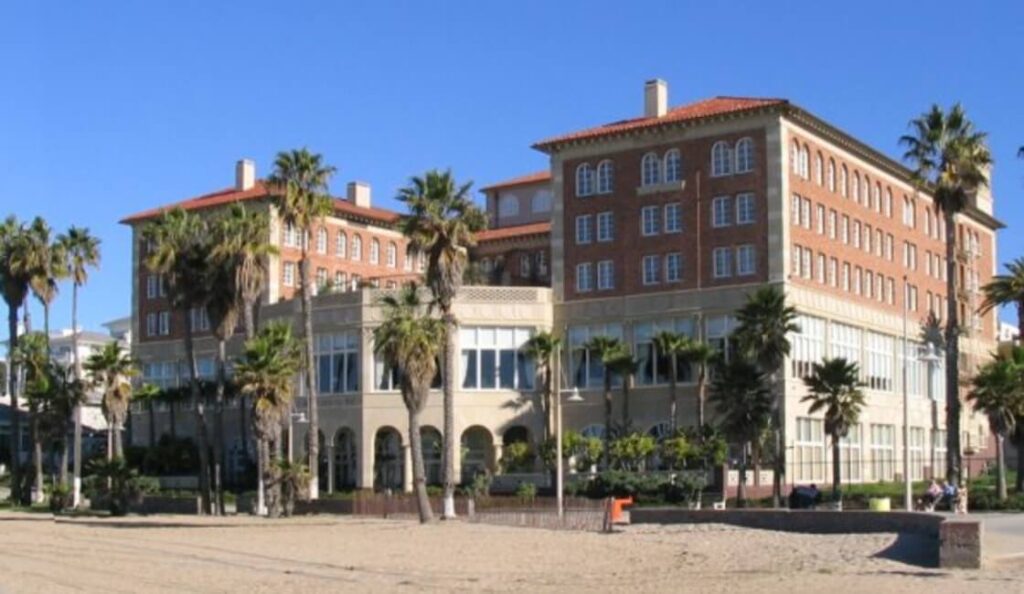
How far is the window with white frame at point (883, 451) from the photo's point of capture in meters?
80.4

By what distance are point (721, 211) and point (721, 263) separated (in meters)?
2.56

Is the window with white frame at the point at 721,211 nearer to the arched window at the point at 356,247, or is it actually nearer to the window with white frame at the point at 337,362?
the window with white frame at the point at 337,362

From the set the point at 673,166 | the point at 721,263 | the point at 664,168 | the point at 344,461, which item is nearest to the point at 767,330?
the point at 721,263

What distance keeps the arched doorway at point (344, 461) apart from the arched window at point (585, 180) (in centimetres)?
1713

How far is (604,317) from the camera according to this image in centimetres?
7869

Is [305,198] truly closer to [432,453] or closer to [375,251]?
[432,453]

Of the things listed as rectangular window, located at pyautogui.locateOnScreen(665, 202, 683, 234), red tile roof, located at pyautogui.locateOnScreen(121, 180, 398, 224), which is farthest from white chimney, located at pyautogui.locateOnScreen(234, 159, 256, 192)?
rectangular window, located at pyautogui.locateOnScreen(665, 202, 683, 234)

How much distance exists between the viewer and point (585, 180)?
266 feet

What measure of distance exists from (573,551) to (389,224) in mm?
63854

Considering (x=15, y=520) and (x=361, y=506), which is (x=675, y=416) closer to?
(x=361, y=506)

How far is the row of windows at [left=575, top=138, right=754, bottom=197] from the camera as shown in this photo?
75.6 metres

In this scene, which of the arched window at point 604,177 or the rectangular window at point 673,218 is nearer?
the rectangular window at point 673,218

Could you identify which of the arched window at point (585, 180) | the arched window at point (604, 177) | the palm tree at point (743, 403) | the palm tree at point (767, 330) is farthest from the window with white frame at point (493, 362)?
the palm tree at point (767, 330)

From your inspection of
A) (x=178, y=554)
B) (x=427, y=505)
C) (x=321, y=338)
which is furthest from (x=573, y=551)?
(x=321, y=338)
